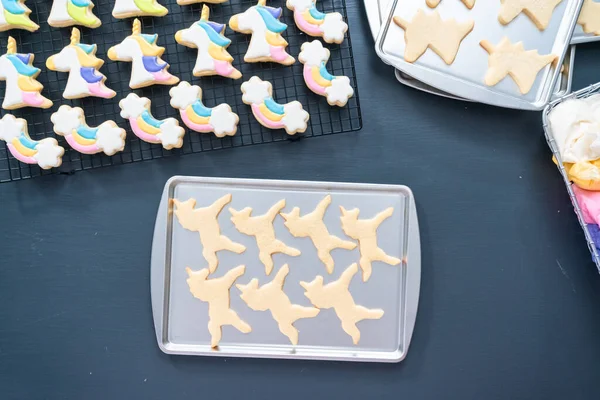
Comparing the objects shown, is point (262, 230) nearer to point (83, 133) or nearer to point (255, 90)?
point (255, 90)

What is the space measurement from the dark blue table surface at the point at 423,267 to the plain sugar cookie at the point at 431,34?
8cm

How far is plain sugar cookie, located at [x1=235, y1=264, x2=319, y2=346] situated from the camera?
1.00 metres

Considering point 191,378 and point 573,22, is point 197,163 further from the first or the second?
point 573,22

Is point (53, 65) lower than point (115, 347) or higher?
higher

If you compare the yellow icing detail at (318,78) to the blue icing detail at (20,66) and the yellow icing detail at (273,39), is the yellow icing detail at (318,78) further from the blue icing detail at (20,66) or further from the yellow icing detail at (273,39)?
the blue icing detail at (20,66)

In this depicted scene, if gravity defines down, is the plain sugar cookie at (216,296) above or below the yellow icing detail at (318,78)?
below

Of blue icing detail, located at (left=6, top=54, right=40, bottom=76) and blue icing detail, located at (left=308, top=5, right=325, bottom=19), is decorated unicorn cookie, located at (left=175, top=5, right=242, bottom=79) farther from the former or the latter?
blue icing detail, located at (left=6, top=54, right=40, bottom=76)

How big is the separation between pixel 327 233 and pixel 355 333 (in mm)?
201

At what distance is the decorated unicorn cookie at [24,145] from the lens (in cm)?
97

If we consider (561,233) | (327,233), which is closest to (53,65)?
(327,233)

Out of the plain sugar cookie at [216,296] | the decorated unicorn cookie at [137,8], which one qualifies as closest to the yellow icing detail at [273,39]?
the decorated unicorn cookie at [137,8]

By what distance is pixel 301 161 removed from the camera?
104 centimetres

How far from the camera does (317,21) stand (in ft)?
3.22

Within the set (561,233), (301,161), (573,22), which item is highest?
(573,22)
